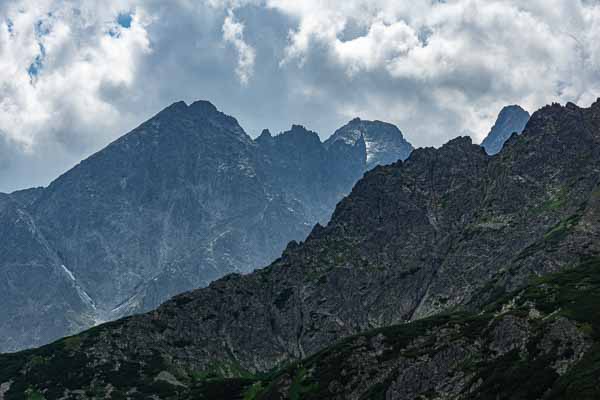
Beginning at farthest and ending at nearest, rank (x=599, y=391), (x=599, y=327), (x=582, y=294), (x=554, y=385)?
(x=582, y=294) → (x=599, y=327) → (x=554, y=385) → (x=599, y=391)

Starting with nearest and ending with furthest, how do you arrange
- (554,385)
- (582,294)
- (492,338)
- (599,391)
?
(599,391) < (554,385) < (492,338) < (582,294)

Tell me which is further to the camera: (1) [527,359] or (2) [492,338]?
(2) [492,338]

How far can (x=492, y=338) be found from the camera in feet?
588

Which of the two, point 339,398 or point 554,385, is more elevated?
point 339,398

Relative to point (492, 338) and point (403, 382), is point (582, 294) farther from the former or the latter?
point (403, 382)

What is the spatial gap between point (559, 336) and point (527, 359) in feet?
31.5

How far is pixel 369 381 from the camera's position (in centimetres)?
19988

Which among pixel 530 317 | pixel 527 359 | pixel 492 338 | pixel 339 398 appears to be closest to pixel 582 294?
pixel 530 317

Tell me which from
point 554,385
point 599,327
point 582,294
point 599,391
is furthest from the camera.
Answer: point 582,294

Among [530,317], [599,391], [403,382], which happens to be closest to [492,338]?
[530,317]

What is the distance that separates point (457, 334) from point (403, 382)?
24.9 metres

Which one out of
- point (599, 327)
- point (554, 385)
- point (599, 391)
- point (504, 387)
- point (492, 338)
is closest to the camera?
point (599, 391)

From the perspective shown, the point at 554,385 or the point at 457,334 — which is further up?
the point at 457,334

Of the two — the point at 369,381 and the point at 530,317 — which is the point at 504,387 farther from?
the point at 369,381
